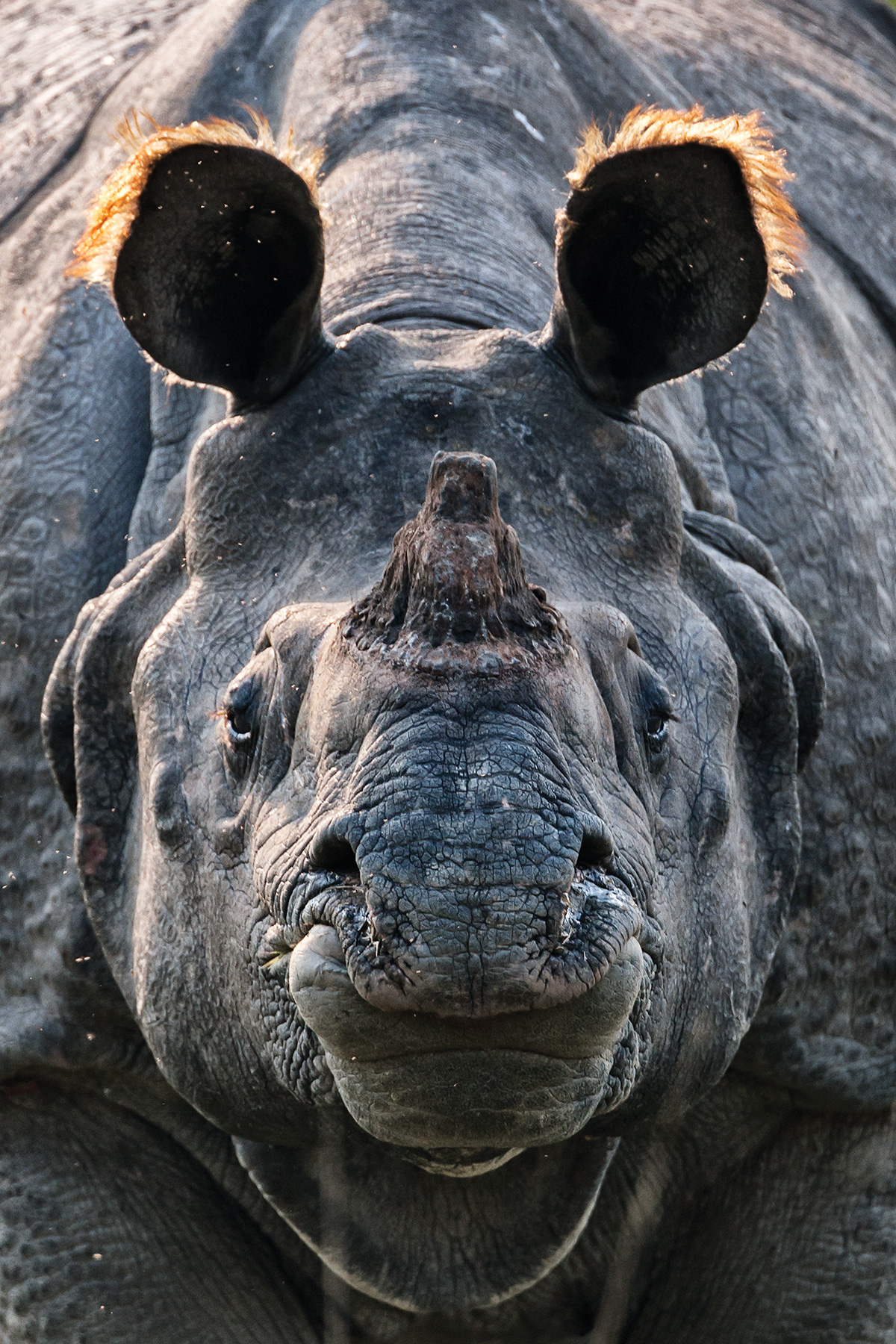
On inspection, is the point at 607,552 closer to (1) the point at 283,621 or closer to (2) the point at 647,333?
(2) the point at 647,333

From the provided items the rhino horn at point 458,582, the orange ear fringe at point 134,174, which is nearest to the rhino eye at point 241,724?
the rhino horn at point 458,582

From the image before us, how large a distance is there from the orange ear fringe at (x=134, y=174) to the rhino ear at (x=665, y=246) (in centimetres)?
46

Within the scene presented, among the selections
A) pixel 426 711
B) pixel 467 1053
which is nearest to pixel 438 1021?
pixel 467 1053

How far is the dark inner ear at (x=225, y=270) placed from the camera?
3375 millimetres

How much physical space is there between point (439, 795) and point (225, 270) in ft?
4.54

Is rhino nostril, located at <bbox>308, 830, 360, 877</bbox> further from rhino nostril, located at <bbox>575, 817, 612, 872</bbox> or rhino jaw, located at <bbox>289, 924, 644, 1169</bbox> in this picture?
rhino nostril, located at <bbox>575, 817, 612, 872</bbox>

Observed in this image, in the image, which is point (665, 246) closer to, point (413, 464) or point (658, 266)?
point (658, 266)

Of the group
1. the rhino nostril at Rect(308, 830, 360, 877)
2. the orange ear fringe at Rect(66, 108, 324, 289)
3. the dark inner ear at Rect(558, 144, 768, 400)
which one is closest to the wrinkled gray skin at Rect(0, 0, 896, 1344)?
the rhino nostril at Rect(308, 830, 360, 877)

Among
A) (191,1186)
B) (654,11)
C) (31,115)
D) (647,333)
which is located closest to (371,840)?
(647,333)

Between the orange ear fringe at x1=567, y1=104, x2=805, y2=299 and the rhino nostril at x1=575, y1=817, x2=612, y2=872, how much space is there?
128cm

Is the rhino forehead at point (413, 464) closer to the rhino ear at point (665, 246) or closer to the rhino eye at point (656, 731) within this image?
the rhino ear at point (665, 246)

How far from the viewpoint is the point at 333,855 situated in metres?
2.57

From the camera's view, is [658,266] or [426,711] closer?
[426,711]

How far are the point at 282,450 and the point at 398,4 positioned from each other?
160 centimetres
